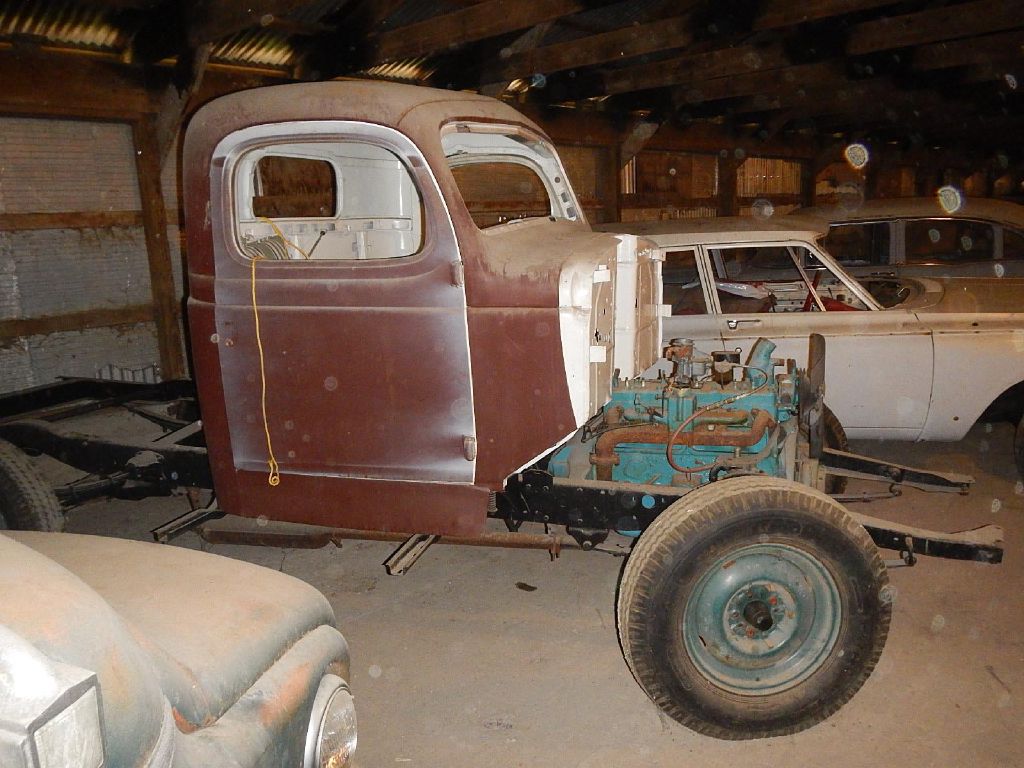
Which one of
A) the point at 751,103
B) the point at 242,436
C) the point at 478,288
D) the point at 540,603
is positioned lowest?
the point at 540,603

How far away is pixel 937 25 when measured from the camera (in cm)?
729

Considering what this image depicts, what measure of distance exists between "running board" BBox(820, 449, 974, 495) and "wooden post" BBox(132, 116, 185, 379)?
5940 millimetres

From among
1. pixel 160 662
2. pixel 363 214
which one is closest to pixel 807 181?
pixel 363 214

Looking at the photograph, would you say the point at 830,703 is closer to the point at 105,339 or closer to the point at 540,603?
the point at 540,603

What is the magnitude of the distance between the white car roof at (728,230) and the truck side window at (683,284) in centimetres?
12

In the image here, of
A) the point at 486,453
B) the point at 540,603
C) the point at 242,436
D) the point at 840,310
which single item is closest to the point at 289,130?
the point at 242,436

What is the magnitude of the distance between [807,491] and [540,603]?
1.65 metres

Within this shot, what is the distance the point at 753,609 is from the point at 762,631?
0.10 meters

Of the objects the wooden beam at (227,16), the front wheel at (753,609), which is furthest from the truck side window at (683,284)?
the wooden beam at (227,16)

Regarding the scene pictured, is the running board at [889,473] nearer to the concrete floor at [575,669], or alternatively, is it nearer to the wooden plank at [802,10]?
the concrete floor at [575,669]

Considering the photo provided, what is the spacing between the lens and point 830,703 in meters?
2.77

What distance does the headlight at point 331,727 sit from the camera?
1641mm

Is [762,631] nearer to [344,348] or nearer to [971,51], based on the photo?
[344,348]

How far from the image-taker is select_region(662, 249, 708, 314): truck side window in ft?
17.6
